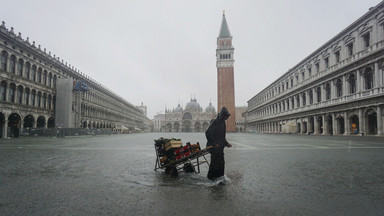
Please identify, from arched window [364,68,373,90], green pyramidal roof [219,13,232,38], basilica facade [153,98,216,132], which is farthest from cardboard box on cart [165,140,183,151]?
basilica facade [153,98,216,132]

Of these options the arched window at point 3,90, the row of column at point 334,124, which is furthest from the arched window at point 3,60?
the row of column at point 334,124

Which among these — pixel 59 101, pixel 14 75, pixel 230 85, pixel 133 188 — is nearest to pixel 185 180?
pixel 133 188

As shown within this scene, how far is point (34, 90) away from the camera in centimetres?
3222

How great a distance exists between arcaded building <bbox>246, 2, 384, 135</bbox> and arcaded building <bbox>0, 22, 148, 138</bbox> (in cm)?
3700

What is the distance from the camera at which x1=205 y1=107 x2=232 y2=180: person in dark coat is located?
486 cm

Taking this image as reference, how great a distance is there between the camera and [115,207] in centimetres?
342

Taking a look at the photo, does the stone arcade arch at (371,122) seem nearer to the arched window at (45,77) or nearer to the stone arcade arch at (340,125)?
the stone arcade arch at (340,125)

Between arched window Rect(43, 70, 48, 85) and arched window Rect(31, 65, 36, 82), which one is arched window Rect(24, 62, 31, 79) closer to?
arched window Rect(31, 65, 36, 82)

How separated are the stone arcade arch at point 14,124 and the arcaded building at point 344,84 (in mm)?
39089

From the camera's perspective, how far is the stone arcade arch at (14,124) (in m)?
28.0

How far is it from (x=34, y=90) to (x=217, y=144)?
35.5 meters

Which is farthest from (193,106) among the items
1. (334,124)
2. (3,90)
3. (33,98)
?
(3,90)

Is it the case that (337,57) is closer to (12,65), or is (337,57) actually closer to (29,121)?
(12,65)

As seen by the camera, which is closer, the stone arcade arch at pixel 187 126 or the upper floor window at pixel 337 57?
the upper floor window at pixel 337 57
